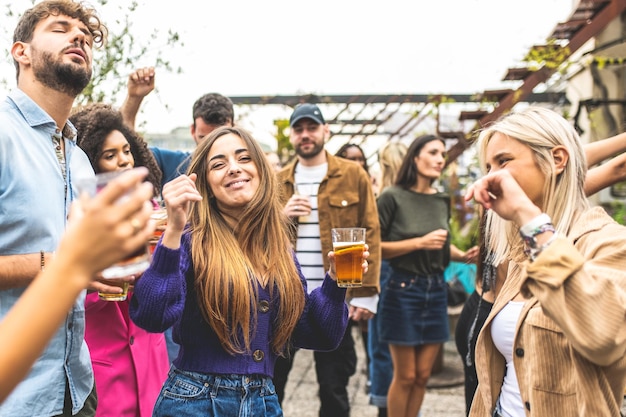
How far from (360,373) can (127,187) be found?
5.86m

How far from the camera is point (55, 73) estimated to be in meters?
2.37

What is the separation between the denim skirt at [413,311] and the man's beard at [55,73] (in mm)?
2955

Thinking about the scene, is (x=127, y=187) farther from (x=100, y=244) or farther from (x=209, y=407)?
(x=209, y=407)

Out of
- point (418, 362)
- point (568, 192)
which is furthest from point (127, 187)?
point (418, 362)

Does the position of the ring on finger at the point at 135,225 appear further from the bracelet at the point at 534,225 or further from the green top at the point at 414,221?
the green top at the point at 414,221

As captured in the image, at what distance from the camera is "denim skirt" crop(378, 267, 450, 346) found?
455 centimetres

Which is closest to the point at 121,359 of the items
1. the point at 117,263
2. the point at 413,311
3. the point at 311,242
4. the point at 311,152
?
the point at 117,263

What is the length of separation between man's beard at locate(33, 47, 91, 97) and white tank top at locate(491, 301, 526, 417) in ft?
5.98

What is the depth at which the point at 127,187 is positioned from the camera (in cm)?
103

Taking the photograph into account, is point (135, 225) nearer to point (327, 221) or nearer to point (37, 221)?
point (37, 221)

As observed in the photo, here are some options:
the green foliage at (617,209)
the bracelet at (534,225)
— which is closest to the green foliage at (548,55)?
the green foliage at (617,209)

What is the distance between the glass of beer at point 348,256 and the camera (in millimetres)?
2500

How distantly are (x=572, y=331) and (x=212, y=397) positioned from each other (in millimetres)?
1239

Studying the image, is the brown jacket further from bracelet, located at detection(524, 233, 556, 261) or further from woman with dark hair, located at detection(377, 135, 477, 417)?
bracelet, located at detection(524, 233, 556, 261)
